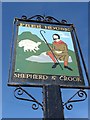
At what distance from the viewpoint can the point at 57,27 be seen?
5.87 meters

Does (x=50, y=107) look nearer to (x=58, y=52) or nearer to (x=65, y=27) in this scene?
(x=58, y=52)

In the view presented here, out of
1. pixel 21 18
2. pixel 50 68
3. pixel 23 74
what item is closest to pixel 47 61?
pixel 50 68

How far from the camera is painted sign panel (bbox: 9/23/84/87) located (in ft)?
16.8

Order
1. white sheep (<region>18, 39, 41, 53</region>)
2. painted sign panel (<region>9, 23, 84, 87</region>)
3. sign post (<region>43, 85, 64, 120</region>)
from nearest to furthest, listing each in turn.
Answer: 1. sign post (<region>43, 85, 64, 120</region>)
2. painted sign panel (<region>9, 23, 84, 87</region>)
3. white sheep (<region>18, 39, 41, 53</region>)

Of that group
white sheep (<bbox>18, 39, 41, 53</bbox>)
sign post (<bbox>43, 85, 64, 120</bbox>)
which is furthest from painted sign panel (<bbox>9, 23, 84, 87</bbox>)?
sign post (<bbox>43, 85, 64, 120</bbox>)

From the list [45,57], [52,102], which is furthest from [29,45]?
[52,102]

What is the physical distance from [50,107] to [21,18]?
177cm

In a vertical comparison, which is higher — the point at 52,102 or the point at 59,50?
the point at 59,50

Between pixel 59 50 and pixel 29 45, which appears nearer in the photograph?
pixel 29 45

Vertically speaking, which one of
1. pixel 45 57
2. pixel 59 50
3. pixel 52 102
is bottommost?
pixel 52 102

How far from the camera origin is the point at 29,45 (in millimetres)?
5449

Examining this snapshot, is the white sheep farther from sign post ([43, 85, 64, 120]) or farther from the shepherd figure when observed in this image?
sign post ([43, 85, 64, 120])

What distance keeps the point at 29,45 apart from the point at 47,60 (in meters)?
0.35

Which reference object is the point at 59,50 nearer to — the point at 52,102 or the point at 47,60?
the point at 47,60
